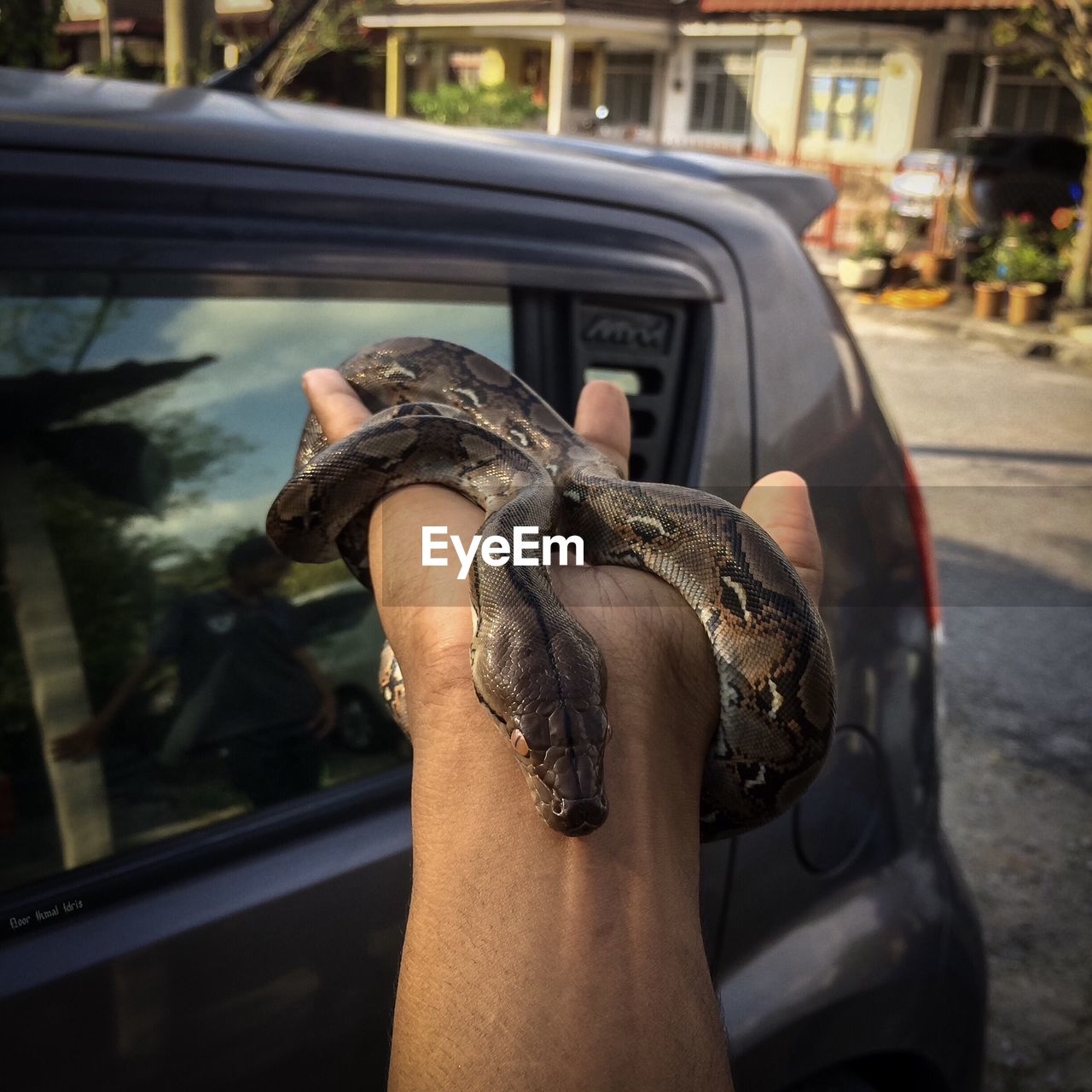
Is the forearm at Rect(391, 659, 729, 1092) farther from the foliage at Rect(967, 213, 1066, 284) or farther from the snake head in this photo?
the foliage at Rect(967, 213, 1066, 284)

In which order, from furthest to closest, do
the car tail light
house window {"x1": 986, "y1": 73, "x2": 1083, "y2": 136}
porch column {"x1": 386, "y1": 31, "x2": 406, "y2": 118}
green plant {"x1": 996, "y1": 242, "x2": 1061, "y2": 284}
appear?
1. porch column {"x1": 386, "y1": 31, "x2": 406, "y2": 118}
2. house window {"x1": 986, "y1": 73, "x2": 1083, "y2": 136}
3. green plant {"x1": 996, "y1": 242, "x2": 1061, "y2": 284}
4. the car tail light

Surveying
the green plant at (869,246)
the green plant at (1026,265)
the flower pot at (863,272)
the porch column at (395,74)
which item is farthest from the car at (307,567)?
the porch column at (395,74)

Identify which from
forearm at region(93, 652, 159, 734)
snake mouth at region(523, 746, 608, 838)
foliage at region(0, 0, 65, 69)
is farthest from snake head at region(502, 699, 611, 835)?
foliage at region(0, 0, 65, 69)

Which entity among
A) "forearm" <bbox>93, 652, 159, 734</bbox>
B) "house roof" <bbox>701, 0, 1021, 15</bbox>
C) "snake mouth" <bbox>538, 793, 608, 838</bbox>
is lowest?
"forearm" <bbox>93, 652, 159, 734</bbox>

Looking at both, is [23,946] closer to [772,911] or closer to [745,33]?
[772,911]

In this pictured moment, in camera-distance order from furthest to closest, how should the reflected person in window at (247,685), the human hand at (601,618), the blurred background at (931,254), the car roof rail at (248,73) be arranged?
1. the blurred background at (931,254)
2. the car roof rail at (248,73)
3. the reflected person in window at (247,685)
4. the human hand at (601,618)

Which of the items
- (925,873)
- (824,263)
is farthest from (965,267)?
(925,873)

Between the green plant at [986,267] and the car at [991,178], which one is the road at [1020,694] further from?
the car at [991,178]
